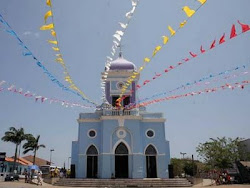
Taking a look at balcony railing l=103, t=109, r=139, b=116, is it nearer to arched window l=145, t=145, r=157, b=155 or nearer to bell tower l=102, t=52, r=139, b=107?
bell tower l=102, t=52, r=139, b=107

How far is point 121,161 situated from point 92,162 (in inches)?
107

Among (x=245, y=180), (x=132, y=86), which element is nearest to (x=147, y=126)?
(x=132, y=86)

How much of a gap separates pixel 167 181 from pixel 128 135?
5569mm

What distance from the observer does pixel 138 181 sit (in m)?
21.3

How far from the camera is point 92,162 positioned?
976 inches

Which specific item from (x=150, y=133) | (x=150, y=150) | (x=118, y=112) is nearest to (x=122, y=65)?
(x=118, y=112)

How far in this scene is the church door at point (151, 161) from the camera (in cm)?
2456

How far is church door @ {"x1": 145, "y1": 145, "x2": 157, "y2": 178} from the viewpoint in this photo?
967 inches

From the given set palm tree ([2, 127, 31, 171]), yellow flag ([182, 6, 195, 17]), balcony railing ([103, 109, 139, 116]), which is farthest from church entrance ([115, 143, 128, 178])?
palm tree ([2, 127, 31, 171])

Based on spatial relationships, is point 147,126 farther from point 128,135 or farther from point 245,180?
point 245,180

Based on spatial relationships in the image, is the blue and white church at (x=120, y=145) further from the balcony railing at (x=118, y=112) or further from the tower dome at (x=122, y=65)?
the tower dome at (x=122, y=65)

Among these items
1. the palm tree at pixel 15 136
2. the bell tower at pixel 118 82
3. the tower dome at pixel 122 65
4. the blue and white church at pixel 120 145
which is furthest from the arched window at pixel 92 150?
the palm tree at pixel 15 136

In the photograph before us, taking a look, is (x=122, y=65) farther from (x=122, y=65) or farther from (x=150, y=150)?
(x=150, y=150)

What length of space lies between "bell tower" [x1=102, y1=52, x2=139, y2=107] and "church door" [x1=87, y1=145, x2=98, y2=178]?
4.87 m
